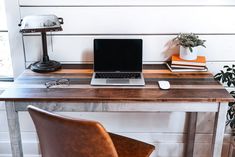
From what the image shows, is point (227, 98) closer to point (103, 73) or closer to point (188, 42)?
point (188, 42)

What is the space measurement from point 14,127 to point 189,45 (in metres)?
1.13

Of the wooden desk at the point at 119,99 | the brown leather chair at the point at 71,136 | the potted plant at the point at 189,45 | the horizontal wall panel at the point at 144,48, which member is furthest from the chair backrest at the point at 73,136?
the potted plant at the point at 189,45

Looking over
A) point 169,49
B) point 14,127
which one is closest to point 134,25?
point 169,49

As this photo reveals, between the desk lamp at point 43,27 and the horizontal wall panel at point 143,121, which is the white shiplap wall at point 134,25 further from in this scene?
the horizontal wall panel at point 143,121

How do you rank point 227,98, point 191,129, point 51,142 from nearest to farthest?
1. point 51,142
2. point 227,98
3. point 191,129

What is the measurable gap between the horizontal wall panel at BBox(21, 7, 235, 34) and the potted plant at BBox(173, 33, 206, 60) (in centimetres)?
10

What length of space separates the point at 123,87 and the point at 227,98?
54cm

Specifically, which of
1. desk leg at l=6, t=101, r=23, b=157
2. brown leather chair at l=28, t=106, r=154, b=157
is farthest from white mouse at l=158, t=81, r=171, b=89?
desk leg at l=6, t=101, r=23, b=157

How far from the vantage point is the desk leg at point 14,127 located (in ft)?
5.05

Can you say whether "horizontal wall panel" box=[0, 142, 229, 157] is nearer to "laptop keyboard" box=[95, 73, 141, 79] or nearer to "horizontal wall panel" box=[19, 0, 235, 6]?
"laptop keyboard" box=[95, 73, 141, 79]

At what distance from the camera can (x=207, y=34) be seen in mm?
1955

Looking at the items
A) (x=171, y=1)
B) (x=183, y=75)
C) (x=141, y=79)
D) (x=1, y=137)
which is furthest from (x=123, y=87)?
(x=1, y=137)

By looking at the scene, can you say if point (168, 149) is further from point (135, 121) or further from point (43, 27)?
point (43, 27)

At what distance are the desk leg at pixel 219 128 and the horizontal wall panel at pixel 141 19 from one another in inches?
24.8
